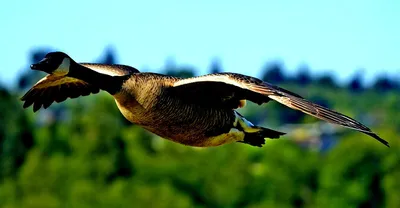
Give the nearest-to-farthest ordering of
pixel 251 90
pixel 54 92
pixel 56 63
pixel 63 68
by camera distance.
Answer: pixel 56 63
pixel 63 68
pixel 251 90
pixel 54 92

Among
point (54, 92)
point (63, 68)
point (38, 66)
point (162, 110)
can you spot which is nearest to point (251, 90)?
point (162, 110)

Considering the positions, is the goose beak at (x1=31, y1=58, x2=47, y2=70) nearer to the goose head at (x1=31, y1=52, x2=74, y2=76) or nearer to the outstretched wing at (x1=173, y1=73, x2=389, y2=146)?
the goose head at (x1=31, y1=52, x2=74, y2=76)

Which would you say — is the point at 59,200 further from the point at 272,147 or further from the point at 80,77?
the point at 80,77

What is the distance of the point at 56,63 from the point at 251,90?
2461 millimetres

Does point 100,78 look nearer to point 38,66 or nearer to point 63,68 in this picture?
point 63,68

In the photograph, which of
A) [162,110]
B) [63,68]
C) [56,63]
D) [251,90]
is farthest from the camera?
[162,110]

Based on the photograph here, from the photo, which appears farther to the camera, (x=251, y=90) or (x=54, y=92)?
(x=54, y=92)

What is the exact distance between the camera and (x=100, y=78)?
15.0m

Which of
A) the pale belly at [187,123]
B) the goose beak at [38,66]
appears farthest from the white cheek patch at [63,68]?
the pale belly at [187,123]

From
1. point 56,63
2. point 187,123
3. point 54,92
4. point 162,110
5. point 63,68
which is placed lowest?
point 54,92

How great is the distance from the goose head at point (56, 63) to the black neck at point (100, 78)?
0.26 meters

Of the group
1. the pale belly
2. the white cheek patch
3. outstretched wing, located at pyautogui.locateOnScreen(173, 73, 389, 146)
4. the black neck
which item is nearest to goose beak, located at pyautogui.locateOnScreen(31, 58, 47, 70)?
the white cheek patch

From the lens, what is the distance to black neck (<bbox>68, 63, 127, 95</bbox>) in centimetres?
1486

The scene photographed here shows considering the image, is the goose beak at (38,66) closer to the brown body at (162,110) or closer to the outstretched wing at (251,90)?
the brown body at (162,110)
